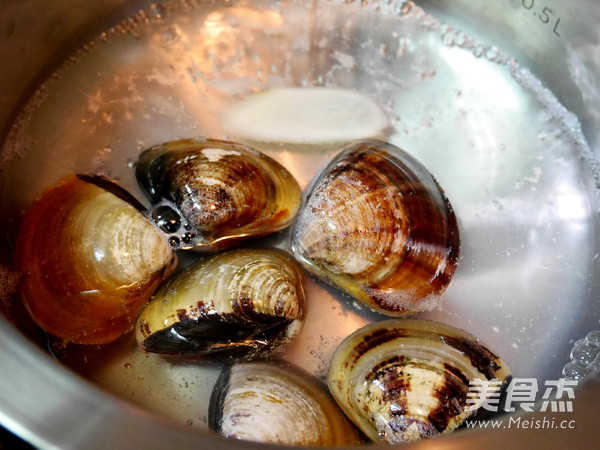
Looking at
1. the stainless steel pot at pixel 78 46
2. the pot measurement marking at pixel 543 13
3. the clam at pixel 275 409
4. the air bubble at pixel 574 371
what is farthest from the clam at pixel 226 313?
the pot measurement marking at pixel 543 13

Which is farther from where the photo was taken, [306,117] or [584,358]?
[306,117]

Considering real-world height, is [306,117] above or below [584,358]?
above

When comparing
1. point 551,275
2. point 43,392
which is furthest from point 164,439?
point 551,275

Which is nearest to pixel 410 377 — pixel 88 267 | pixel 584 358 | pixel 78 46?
pixel 584 358

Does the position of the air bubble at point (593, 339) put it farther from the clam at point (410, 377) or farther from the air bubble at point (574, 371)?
the clam at point (410, 377)

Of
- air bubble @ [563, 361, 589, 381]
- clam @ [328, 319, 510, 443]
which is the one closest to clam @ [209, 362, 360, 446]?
clam @ [328, 319, 510, 443]

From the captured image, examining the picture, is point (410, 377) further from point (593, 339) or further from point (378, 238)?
point (593, 339)

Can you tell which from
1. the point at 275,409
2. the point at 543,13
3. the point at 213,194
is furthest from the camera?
the point at 543,13
